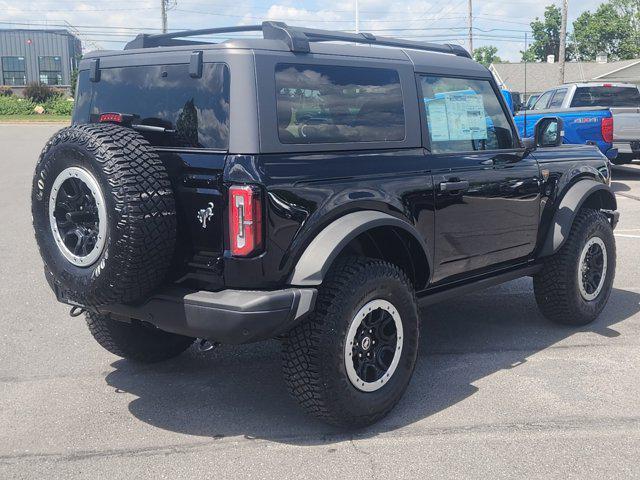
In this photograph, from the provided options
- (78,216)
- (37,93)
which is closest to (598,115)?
(78,216)

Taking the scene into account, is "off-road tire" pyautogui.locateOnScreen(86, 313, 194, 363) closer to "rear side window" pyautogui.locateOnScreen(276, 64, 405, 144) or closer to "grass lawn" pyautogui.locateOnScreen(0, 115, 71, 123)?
"rear side window" pyautogui.locateOnScreen(276, 64, 405, 144)

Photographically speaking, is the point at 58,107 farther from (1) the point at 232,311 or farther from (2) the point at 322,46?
(1) the point at 232,311

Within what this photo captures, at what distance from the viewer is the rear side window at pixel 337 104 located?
383cm

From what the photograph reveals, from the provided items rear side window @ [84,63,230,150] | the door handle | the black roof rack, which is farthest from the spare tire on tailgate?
the door handle

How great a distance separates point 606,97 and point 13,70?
82260mm

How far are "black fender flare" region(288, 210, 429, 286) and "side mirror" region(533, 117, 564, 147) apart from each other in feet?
7.02

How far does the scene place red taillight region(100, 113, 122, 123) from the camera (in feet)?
13.3

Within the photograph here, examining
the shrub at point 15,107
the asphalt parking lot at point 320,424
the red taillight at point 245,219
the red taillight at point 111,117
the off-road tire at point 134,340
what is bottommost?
the asphalt parking lot at point 320,424

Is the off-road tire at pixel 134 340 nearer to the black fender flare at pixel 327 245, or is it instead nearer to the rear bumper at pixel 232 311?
the rear bumper at pixel 232 311

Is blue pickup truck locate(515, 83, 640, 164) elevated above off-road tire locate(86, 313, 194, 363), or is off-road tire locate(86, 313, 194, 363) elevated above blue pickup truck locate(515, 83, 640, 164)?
blue pickup truck locate(515, 83, 640, 164)

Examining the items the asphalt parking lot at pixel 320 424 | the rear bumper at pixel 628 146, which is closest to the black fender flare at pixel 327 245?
the asphalt parking lot at pixel 320 424

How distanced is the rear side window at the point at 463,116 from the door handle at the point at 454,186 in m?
0.22

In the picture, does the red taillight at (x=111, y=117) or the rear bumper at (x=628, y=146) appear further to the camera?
the rear bumper at (x=628, y=146)

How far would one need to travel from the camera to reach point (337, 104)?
161 inches
